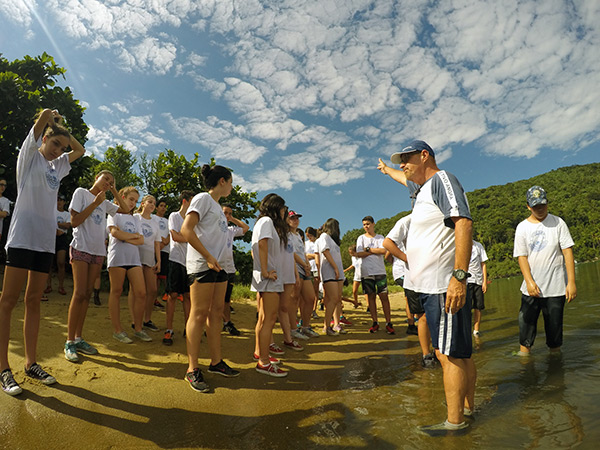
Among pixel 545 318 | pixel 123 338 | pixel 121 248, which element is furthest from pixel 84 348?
pixel 545 318

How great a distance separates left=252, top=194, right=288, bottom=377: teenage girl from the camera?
4.25 m

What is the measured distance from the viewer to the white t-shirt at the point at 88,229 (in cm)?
436

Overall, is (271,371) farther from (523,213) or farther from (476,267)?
(523,213)

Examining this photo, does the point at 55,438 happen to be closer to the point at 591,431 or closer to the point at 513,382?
the point at 591,431

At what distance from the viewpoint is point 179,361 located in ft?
14.6

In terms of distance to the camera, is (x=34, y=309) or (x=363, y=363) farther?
(x=363, y=363)

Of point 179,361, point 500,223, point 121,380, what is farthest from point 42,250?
point 500,223

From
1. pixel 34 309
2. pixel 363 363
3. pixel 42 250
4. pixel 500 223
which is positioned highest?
pixel 500 223

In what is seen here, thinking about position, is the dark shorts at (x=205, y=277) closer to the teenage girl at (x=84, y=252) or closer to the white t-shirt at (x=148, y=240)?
the teenage girl at (x=84, y=252)

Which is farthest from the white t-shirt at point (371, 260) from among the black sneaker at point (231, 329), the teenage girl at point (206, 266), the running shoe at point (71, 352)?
the running shoe at point (71, 352)

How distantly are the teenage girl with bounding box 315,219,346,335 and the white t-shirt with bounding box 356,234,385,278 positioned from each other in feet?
1.94

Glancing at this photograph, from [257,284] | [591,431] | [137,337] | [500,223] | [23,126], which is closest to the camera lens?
[591,431]

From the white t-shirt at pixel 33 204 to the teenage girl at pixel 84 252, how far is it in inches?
32.5

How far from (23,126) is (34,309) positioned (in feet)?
30.1
